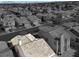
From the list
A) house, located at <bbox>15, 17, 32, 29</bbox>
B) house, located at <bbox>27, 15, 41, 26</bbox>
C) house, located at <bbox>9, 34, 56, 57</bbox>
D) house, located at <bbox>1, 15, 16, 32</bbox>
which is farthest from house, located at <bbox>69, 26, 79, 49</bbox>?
house, located at <bbox>1, 15, 16, 32</bbox>

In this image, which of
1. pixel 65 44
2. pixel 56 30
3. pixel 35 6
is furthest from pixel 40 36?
pixel 35 6

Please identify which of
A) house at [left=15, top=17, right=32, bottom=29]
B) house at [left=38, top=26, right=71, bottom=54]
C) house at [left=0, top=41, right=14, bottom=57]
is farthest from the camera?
house at [left=15, top=17, right=32, bottom=29]

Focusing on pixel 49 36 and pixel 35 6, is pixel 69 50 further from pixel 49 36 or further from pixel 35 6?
pixel 35 6

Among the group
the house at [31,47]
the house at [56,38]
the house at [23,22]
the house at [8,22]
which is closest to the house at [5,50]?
the house at [31,47]

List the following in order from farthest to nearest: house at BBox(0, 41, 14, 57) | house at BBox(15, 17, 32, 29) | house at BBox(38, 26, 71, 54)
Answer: house at BBox(15, 17, 32, 29) → house at BBox(38, 26, 71, 54) → house at BBox(0, 41, 14, 57)

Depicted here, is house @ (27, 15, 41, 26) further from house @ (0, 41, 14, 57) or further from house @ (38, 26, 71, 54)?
house @ (0, 41, 14, 57)

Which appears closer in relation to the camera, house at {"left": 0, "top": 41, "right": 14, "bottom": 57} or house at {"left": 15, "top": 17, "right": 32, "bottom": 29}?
house at {"left": 0, "top": 41, "right": 14, "bottom": 57}
